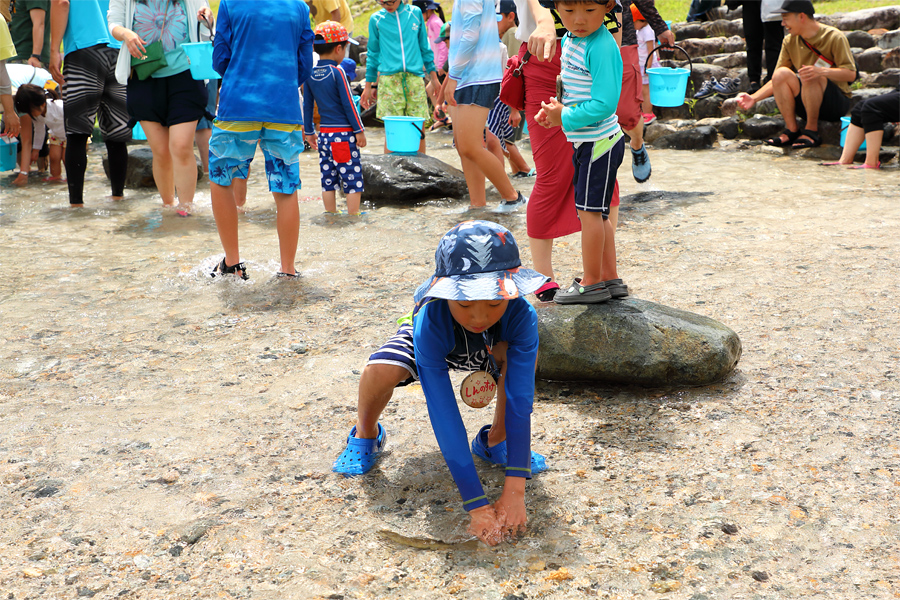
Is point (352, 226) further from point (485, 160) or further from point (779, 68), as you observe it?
point (779, 68)

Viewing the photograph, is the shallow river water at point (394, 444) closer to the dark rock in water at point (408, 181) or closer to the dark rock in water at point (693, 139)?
the dark rock in water at point (408, 181)

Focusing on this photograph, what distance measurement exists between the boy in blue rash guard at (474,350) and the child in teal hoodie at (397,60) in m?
5.46

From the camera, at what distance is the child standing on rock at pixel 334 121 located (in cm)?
601

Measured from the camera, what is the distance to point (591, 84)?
3.20 m

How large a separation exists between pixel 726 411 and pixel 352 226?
374cm

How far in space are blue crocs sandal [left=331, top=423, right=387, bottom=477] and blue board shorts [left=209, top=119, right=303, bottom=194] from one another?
223cm

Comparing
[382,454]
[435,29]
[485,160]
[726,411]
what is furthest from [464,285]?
[435,29]

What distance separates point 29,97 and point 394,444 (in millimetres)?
6806

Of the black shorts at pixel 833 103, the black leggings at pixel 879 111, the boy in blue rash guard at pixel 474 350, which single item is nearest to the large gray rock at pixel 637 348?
the boy in blue rash guard at pixel 474 350

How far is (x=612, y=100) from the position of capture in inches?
123

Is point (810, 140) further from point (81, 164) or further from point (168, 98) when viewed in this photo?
point (81, 164)

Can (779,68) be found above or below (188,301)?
above

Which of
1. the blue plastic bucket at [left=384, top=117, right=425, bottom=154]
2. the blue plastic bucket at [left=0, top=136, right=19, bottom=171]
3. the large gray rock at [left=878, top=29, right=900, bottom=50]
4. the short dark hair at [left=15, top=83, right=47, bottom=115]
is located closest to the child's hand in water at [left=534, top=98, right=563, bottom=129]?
the blue plastic bucket at [left=384, top=117, right=425, bottom=154]

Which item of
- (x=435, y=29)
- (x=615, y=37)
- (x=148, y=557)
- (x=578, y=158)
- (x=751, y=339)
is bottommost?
(x=148, y=557)
